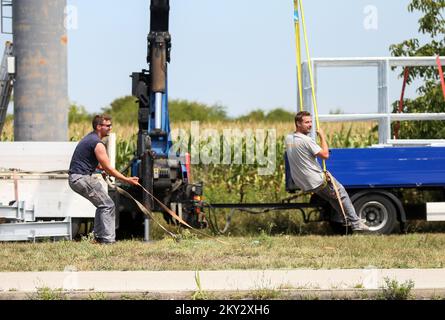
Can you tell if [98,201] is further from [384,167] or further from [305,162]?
[384,167]

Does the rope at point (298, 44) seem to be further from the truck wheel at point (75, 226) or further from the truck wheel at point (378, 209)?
the truck wheel at point (75, 226)

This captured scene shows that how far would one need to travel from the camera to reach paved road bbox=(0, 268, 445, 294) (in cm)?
1062

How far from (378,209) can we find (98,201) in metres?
4.98

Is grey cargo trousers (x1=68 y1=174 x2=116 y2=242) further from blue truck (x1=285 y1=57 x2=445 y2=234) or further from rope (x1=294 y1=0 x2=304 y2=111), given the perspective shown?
rope (x1=294 y1=0 x2=304 y2=111)

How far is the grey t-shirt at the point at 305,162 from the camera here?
52.3 feet

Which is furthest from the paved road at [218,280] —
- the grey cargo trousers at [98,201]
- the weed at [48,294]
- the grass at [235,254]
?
the grey cargo trousers at [98,201]

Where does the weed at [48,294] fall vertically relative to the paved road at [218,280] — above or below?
below

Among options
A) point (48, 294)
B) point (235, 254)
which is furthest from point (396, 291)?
point (235, 254)

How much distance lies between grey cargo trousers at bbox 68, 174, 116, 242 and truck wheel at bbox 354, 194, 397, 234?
4342 millimetres

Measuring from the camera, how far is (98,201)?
15.3 meters

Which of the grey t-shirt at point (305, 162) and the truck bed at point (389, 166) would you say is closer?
the grey t-shirt at point (305, 162)

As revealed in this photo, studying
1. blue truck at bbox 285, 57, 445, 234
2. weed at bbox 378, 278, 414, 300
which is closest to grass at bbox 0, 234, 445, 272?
blue truck at bbox 285, 57, 445, 234
